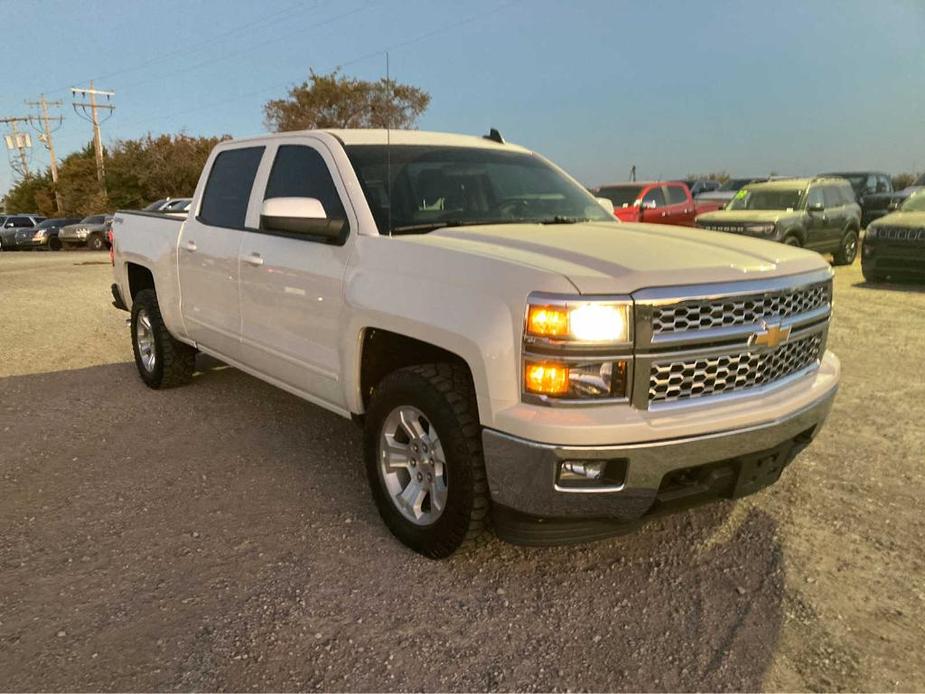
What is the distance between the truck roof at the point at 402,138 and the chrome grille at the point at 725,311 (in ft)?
6.38

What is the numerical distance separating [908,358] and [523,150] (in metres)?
4.47

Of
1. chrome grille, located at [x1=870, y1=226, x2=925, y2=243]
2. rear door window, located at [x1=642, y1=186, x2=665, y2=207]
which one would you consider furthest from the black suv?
chrome grille, located at [x1=870, y1=226, x2=925, y2=243]

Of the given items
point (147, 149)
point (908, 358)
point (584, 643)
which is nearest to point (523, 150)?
point (584, 643)

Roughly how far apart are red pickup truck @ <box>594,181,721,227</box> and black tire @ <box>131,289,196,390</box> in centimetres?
1088

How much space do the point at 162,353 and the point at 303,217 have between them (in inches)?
113

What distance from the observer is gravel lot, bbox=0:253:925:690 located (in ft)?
8.02

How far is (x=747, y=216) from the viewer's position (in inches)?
496

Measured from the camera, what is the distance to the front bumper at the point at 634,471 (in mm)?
2525

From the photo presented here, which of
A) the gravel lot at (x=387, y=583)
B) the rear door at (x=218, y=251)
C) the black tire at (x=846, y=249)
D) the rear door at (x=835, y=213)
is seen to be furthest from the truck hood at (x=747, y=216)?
the rear door at (x=218, y=251)

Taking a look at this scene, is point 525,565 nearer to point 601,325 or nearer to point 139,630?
point 601,325

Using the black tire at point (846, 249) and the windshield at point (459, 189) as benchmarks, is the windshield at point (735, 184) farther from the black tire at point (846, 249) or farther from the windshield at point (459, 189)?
the windshield at point (459, 189)

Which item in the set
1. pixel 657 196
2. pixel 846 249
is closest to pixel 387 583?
pixel 846 249

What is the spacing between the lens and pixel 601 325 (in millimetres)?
2482

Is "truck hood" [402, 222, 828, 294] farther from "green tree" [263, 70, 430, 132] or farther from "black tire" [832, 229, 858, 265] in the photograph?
"green tree" [263, 70, 430, 132]
